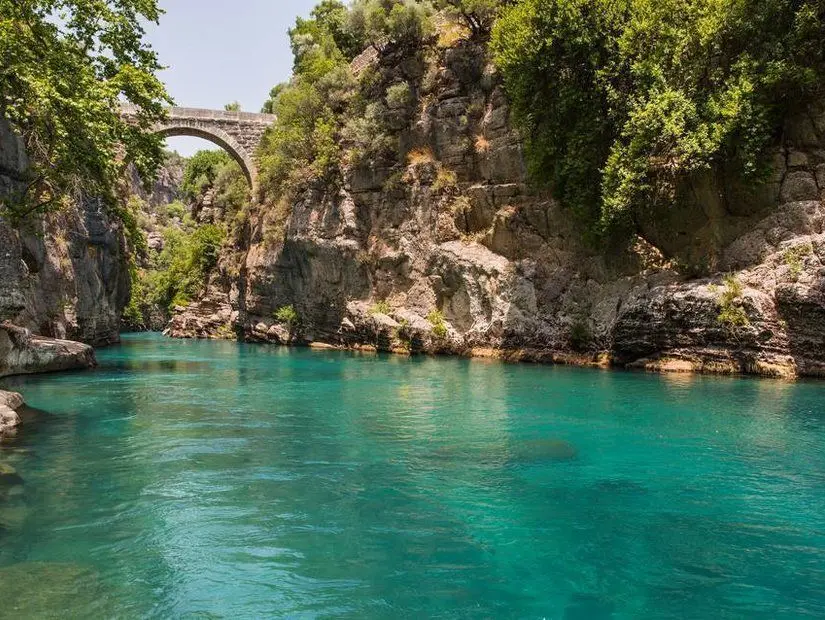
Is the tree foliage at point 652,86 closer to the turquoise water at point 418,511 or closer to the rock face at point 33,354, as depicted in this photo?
the turquoise water at point 418,511

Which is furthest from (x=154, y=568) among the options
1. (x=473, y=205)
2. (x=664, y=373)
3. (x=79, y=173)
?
(x=473, y=205)

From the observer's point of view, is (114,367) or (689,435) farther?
(114,367)

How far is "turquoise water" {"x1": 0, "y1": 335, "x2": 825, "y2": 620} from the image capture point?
594 cm

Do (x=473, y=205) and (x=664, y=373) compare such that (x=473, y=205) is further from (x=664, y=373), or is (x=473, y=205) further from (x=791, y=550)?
(x=791, y=550)

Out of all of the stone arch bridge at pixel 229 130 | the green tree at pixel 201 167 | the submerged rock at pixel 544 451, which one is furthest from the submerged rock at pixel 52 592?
the green tree at pixel 201 167

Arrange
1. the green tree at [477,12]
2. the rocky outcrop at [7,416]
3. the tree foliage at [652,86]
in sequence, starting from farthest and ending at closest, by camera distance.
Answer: the green tree at [477,12] < the tree foliage at [652,86] < the rocky outcrop at [7,416]

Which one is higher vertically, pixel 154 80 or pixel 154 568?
pixel 154 80

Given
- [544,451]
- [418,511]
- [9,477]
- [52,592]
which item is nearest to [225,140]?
[9,477]

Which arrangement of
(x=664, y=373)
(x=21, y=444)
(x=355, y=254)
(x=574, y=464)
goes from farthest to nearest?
(x=355, y=254) → (x=664, y=373) → (x=21, y=444) → (x=574, y=464)

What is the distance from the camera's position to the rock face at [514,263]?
73.0 ft

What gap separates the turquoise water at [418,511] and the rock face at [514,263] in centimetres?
626

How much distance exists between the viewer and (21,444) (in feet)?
37.6

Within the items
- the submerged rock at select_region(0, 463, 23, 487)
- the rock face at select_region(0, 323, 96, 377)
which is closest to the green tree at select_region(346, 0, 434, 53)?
the rock face at select_region(0, 323, 96, 377)

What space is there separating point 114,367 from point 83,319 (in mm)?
11913
